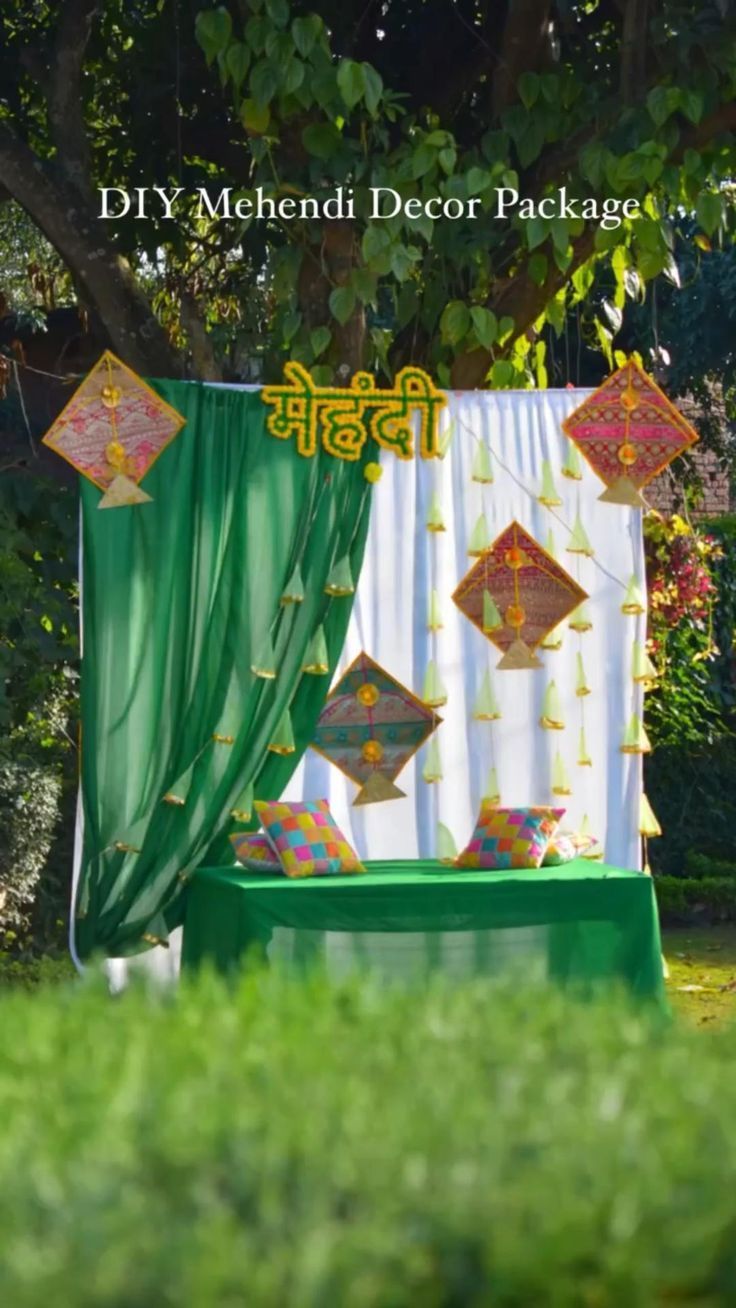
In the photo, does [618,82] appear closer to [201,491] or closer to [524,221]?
[524,221]

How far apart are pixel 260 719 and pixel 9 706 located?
100 centimetres

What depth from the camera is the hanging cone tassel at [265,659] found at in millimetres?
5777

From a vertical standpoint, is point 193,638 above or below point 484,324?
below

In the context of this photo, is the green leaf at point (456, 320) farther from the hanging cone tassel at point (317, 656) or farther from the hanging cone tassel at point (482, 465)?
the hanging cone tassel at point (317, 656)

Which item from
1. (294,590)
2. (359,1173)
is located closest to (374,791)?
(294,590)

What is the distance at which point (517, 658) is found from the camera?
6109mm

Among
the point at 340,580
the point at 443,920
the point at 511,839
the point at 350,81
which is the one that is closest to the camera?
the point at 443,920

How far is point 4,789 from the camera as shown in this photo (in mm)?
6191

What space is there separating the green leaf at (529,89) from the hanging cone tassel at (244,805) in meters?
2.52

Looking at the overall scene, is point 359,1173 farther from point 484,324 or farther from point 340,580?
point 484,324

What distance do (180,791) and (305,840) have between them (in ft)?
1.44

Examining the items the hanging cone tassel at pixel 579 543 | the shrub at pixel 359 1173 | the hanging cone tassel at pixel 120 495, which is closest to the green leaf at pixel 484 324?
the hanging cone tassel at pixel 579 543

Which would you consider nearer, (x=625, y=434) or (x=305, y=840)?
(x=305, y=840)

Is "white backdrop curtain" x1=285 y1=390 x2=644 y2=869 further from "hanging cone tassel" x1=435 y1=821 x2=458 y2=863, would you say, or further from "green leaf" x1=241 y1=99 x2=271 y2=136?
"green leaf" x1=241 y1=99 x2=271 y2=136
